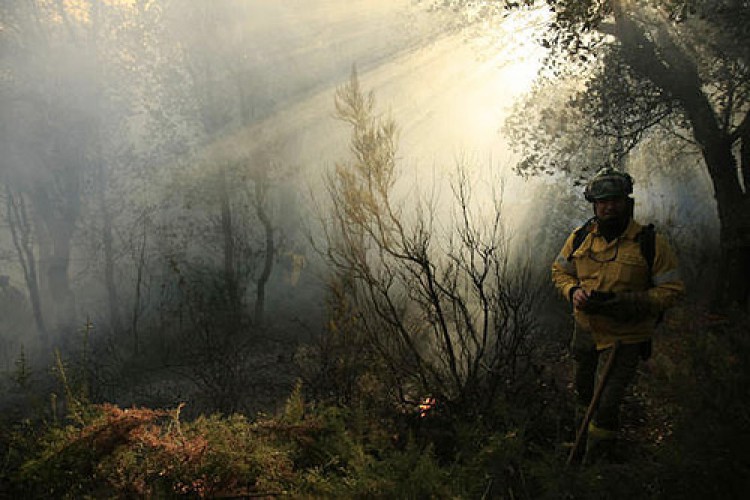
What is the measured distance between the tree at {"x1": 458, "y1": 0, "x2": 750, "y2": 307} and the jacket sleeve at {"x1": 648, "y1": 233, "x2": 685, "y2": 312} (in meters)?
5.07

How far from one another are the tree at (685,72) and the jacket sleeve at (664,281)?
5.07m

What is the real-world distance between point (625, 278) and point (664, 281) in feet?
0.77

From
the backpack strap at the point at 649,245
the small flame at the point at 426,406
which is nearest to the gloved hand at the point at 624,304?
the backpack strap at the point at 649,245

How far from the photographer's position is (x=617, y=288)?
3.75 m

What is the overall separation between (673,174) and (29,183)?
21.3m

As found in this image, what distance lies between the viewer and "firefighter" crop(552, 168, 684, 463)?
3607 millimetres

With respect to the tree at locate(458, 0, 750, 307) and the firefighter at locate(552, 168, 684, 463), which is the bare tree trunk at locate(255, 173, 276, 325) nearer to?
the tree at locate(458, 0, 750, 307)

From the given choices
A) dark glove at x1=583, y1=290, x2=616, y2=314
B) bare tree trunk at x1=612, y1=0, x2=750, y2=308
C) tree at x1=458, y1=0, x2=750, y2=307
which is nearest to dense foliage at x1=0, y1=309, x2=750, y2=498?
dark glove at x1=583, y1=290, x2=616, y2=314

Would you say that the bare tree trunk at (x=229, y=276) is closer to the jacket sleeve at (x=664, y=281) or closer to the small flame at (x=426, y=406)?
the small flame at (x=426, y=406)

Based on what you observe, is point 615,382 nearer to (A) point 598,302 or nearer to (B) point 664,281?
(A) point 598,302

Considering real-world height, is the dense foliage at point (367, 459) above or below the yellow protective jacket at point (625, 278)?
below

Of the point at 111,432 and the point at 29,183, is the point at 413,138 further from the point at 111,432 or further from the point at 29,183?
the point at 111,432

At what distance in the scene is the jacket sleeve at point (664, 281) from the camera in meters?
3.56

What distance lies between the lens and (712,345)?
3.29 meters
